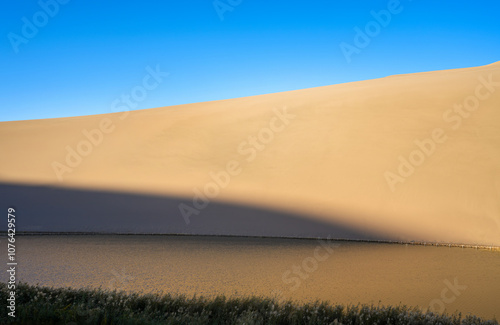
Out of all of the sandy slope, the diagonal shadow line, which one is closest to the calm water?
the diagonal shadow line

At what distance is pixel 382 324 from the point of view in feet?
17.8

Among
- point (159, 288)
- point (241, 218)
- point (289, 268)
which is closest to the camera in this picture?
point (159, 288)

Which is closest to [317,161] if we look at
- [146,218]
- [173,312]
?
[146,218]

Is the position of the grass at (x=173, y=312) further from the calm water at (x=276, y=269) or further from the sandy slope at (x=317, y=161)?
the sandy slope at (x=317, y=161)

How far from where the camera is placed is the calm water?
7.14 metres

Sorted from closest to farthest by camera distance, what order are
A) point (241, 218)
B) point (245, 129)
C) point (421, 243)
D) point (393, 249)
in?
1. point (393, 249)
2. point (421, 243)
3. point (241, 218)
4. point (245, 129)

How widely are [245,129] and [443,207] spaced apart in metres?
11.3

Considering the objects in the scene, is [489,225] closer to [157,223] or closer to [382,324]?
[382,324]

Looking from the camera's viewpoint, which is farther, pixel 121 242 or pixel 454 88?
pixel 454 88

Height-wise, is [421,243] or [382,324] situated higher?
[421,243]

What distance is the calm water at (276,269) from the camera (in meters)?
7.14

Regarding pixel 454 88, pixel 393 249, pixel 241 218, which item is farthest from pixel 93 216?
pixel 454 88

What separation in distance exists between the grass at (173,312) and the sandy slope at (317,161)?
6781 mm

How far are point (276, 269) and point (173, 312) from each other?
3.60m
